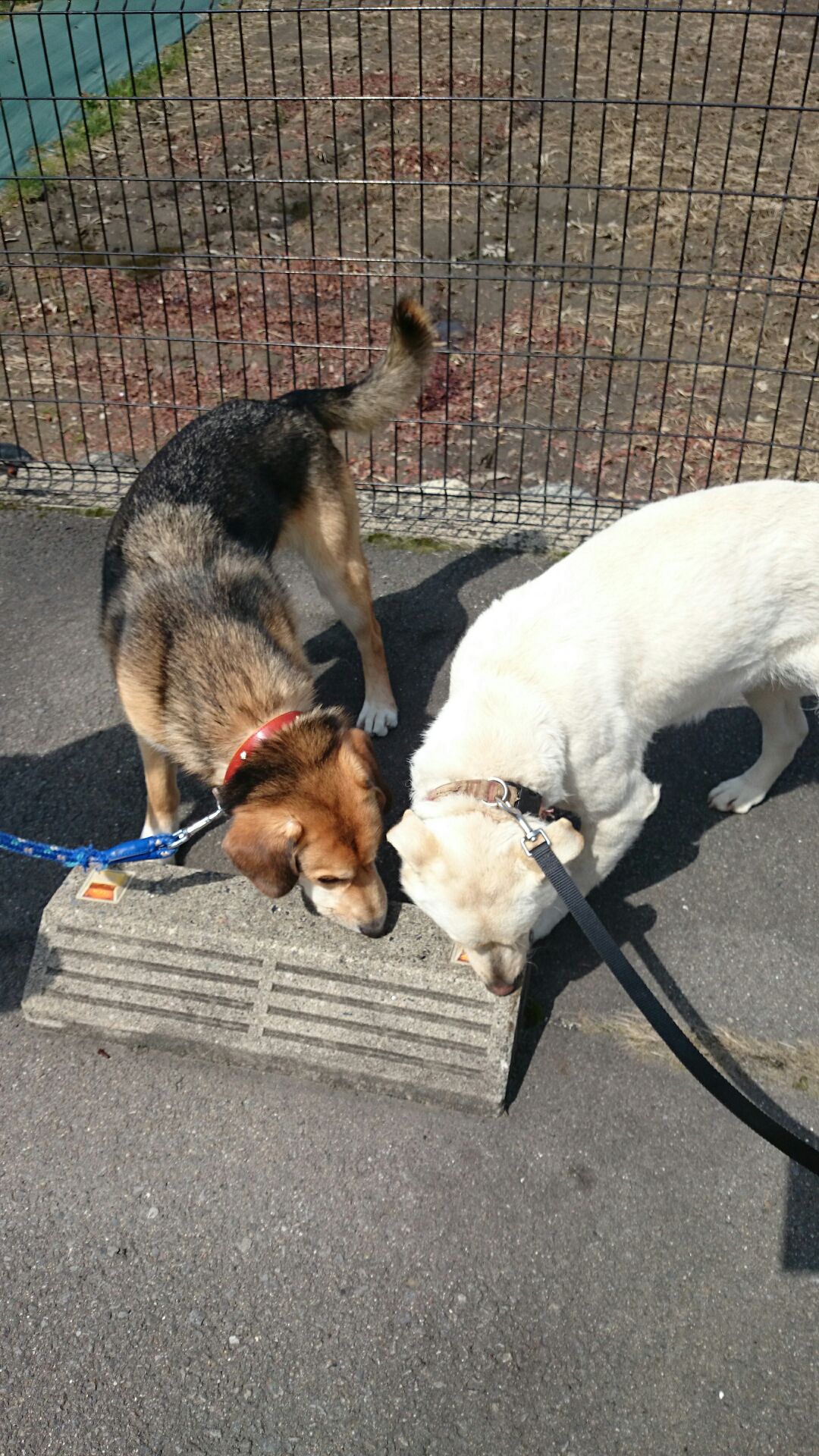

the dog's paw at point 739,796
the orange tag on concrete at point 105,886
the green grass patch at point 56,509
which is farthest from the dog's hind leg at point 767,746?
the green grass patch at point 56,509

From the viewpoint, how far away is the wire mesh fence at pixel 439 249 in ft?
19.0

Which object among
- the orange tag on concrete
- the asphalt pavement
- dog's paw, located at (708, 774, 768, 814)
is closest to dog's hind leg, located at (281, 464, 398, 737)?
the asphalt pavement

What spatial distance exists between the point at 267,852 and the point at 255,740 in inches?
18.2

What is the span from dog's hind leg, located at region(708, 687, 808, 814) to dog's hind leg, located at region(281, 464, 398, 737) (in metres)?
1.54

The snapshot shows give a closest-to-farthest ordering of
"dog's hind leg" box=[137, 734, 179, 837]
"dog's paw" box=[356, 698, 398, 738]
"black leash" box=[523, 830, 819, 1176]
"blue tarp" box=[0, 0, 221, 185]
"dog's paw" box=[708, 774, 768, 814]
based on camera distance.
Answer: "black leash" box=[523, 830, 819, 1176], "dog's hind leg" box=[137, 734, 179, 837], "dog's paw" box=[708, 774, 768, 814], "dog's paw" box=[356, 698, 398, 738], "blue tarp" box=[0, 0, 221, 185]

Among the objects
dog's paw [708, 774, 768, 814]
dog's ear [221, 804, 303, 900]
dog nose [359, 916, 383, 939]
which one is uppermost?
dog's ear [221, 804, 303, 900]

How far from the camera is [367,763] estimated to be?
3.27 meters

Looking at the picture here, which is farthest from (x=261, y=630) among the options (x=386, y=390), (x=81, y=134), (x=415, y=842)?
(x=81, y=134)

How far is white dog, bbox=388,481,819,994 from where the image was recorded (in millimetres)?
2939

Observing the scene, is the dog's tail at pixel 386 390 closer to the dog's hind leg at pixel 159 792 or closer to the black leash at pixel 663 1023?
the dog's hind leg at pixel 159 792

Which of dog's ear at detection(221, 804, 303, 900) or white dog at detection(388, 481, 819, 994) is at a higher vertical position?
white dog at detection(388, 481, 819, 994)

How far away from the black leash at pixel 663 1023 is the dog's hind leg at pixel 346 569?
6.72 ft

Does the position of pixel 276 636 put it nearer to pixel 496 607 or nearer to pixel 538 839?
pixel 496 607

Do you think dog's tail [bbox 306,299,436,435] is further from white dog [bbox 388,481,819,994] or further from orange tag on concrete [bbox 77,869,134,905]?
orange tag on concrete [bbox 77,869,134,905]
